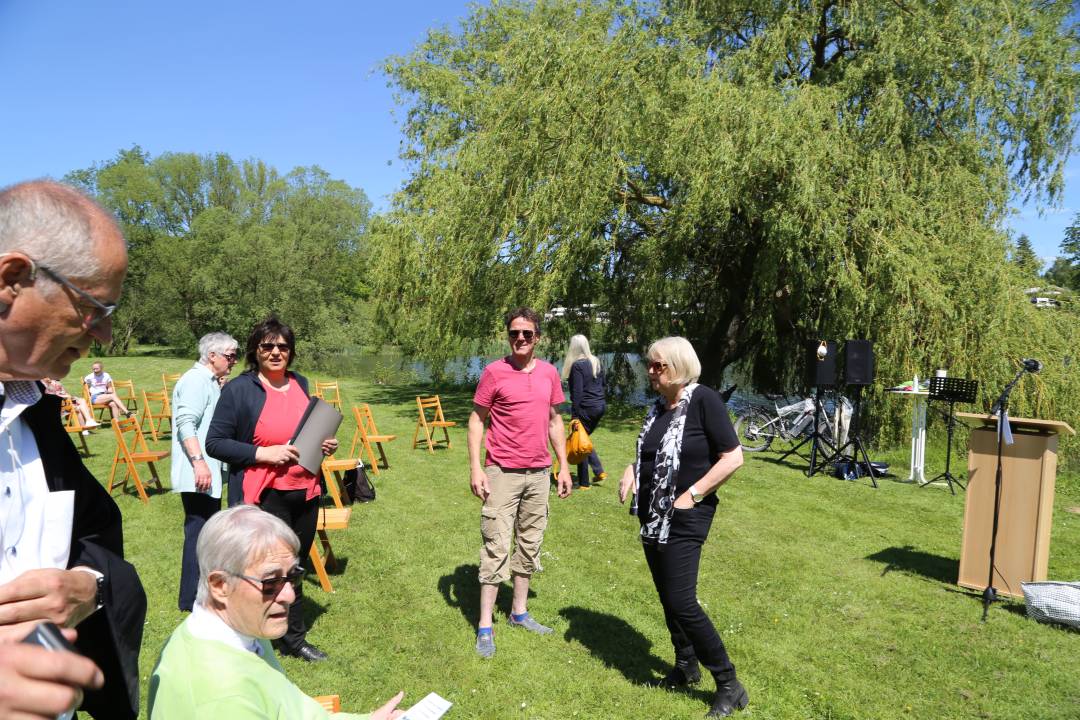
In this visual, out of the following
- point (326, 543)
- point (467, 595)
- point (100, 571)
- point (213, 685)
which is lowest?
point (467, 595)

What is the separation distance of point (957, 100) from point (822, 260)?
3.38 metres

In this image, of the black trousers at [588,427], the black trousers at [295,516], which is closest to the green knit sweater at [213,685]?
the black trousers at [295,516]

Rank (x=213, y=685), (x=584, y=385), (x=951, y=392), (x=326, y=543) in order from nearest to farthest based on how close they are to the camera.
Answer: (x=213, y=685), (x=326, y=543), (x=584, y=385), (x=951, y=392)

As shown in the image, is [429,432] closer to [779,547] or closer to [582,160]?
[582,160]

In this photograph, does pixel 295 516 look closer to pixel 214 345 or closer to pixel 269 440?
pixel 269 440

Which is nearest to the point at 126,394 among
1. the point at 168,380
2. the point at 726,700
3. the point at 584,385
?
the point at 168,380

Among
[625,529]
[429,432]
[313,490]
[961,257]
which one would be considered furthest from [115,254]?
[961,257]

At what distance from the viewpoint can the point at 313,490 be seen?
3.95 meters

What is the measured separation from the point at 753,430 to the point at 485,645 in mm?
8706

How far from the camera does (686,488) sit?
3.50 meters

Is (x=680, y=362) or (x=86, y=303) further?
(x=680, y=362)

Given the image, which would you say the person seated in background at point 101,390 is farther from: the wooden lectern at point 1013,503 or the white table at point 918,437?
the white table at point 918,437

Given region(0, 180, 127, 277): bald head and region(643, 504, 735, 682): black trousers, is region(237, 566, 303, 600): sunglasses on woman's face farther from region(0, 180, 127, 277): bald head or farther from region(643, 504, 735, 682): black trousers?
region(643, 504, 735, 682): black trousers

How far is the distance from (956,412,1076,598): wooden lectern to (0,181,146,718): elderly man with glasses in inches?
216
